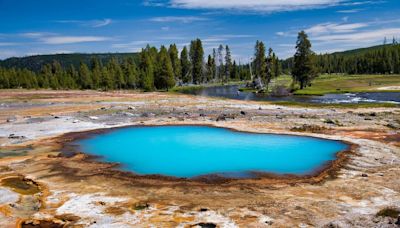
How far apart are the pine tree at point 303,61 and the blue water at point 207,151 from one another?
5615cm

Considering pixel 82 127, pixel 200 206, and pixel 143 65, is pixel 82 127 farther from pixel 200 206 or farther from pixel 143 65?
pixel 143 65

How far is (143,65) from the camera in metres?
111

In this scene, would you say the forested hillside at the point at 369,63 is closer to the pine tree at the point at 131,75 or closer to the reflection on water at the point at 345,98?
the reflection on water at the point at 345,98

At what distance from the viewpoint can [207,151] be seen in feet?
79.7

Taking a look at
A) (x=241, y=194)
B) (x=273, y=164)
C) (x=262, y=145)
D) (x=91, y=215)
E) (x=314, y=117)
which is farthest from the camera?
(x=314, y=117)

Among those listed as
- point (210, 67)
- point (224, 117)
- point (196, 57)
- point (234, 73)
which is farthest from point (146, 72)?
point (234, 73)

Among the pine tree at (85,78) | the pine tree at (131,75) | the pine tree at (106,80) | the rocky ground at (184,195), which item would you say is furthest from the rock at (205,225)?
the pine tree at (85,78)

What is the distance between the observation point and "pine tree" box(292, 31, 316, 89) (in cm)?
8219

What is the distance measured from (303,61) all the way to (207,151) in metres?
64.9

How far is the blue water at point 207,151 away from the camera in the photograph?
1948 centimetres

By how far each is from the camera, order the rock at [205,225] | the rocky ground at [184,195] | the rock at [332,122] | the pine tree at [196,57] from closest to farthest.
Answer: the rock at [205,225] < the rocky ground at [184,195] < the rock at [332,122] < the pine tree at [196,57]

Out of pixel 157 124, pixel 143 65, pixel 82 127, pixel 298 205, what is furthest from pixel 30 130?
pixel 143 65

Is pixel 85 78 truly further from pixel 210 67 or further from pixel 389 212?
pixel 389 212

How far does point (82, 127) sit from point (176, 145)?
34.1 feet
